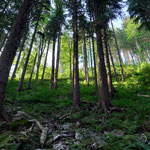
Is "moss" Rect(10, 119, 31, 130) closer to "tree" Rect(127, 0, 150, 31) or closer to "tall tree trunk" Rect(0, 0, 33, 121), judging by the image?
"tall tree trunk" Rect(0, 0, 33, 121)

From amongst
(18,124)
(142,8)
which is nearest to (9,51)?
(18,124)

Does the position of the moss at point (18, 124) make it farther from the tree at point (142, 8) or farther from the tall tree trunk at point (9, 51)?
the tree at point (142, 8)

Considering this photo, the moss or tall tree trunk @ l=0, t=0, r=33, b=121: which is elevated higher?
tall tree trunk @ l=0, t=0, r=33, b=121

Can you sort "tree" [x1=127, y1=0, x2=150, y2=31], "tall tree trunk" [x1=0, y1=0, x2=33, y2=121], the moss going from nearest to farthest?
the moss
"tall tree trunk" [x1=0, y1=0, x2=33, y2=121]
"tree" [x1=127, y1=0, x2=150, y2=31]

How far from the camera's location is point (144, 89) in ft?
35.4

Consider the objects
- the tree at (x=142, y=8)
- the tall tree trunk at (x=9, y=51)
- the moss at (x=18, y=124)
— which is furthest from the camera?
the tree at (x=142, y=8)

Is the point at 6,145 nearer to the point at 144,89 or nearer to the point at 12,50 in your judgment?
the point at 12,50

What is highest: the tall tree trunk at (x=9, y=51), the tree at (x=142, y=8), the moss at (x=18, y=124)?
the tree at (x=142, y=8)

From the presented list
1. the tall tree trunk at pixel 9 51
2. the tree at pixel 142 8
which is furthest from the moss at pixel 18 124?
the tree at pixel 142 8

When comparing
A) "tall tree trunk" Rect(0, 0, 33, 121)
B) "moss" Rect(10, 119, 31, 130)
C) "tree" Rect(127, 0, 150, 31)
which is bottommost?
"moss" Rect(10, 119, 31, 130)

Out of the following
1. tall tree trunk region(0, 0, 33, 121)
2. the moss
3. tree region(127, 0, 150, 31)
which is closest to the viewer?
the moss

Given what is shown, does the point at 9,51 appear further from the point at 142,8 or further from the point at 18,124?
the point at 142,8

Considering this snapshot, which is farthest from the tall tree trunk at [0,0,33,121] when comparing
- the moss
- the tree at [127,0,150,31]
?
the tree at [127,0,150,31]

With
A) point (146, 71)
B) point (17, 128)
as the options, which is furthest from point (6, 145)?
point (146, 71)
